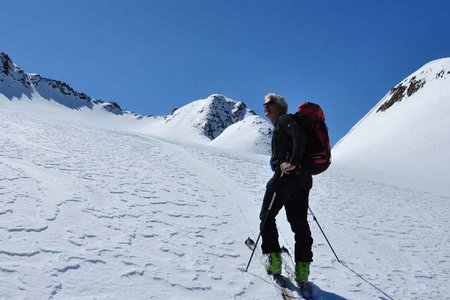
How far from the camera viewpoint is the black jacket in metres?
5.16

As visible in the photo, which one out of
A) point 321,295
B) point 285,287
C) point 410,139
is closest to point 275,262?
point 285,287

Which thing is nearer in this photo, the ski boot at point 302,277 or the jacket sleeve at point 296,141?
the jacket sleeve at point 296,141

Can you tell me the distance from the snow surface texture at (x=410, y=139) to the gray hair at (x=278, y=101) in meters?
19.1

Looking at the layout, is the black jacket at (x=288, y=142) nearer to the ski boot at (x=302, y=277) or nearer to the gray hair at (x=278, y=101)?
the gray hair at (x=278, y=101)

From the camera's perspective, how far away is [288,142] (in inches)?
215

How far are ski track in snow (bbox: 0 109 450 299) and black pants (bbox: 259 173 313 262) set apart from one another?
1.89 feet

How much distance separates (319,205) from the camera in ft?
40.3

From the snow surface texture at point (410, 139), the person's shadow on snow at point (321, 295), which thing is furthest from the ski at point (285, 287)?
the snow surface texture at point (410, 139)

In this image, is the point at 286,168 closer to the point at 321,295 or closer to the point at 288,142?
the point at 288,142

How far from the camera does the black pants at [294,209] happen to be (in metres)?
5.44

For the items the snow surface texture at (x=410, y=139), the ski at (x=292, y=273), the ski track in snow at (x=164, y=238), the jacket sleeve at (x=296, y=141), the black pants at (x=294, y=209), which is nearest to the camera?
the ski track in snow at (x=164, y=238)

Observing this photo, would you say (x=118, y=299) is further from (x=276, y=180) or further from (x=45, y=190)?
(x=45, y=190)

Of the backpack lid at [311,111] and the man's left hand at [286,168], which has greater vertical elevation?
the backpack lid at [311,111]

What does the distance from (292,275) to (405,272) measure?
7.55 feet
